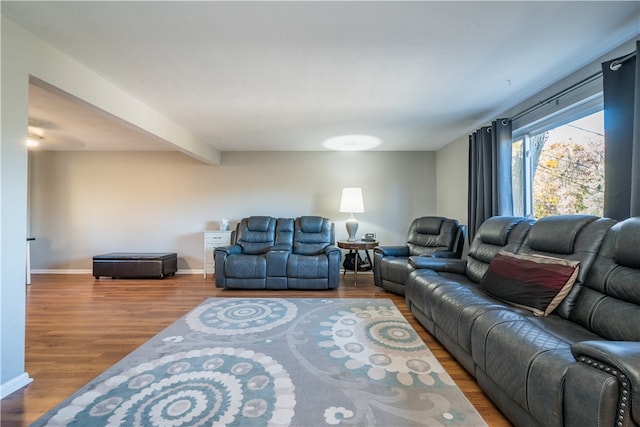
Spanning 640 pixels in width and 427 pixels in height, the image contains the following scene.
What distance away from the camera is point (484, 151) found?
3.29 m

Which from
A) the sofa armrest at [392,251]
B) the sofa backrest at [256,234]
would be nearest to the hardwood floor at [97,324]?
the sofa armrest at [392,251]

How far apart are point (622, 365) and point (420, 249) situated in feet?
10.3

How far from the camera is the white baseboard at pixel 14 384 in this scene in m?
1.62

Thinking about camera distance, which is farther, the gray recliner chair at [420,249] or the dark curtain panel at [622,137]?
the gray recliner chair at [420,249]

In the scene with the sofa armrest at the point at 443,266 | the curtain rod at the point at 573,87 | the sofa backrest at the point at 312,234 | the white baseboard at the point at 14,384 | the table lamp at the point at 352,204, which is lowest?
A: the white baseboard at the point at 14,384

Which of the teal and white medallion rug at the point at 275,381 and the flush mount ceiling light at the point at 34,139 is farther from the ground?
the flush mount ceiling light at the point at 34,139

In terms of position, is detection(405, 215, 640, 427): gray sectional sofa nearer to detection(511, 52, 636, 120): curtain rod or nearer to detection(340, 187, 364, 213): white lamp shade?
detection(511, 52, 636, 120): curtain rod

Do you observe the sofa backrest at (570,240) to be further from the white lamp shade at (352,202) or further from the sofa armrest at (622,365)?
the white lamp shade at (352,202)

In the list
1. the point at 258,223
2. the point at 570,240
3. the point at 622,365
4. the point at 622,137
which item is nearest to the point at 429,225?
the point at 570,240

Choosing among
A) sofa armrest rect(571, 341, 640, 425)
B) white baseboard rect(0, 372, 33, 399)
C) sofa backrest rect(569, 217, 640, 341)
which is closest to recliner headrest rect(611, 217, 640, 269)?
sofa backrest rect(569, 217, 640, 341)

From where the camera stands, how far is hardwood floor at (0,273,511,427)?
1.65 meters

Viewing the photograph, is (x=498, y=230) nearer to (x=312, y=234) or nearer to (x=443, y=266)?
(x=443, y=266)

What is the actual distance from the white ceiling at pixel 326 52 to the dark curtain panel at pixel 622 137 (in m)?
0.29

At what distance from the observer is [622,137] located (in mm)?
1823
